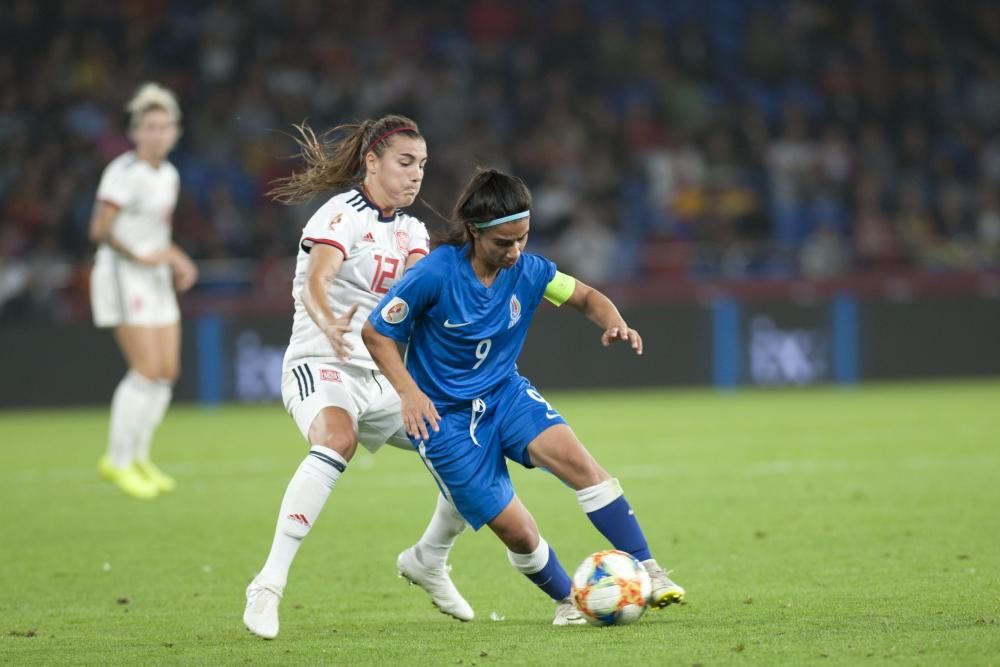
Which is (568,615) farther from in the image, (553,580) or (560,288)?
(560,288)

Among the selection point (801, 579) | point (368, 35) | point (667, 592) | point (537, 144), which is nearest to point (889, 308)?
point (537, 144)

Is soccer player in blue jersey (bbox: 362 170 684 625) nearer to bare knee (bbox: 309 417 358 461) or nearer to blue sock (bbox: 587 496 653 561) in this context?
blue sock (bbox: 587 496 653 561)

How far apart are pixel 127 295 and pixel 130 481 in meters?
1.22

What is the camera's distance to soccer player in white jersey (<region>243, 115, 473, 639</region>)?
18.5 feet

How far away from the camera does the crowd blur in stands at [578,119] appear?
1844 centimetres

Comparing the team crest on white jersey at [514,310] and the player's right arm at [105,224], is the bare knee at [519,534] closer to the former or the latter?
the team crest on white jersey at [514,310]

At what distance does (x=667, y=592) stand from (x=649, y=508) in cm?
357

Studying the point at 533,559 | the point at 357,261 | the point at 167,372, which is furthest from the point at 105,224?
the point at 533,559

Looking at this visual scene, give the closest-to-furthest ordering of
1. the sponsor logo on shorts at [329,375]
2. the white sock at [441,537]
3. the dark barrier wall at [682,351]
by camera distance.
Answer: the white sock at [441,537]
the sponsor logo on shorts at [329,375]
the dark barrier wall at [682,351]

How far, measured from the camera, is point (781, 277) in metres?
18.5

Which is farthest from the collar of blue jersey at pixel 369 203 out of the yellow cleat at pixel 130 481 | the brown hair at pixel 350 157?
the yellow cleat at pixel 130 481

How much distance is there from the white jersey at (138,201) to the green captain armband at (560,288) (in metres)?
4.86

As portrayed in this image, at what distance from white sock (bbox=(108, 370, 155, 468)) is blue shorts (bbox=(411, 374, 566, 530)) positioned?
475cm

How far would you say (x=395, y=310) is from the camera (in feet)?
17.4
